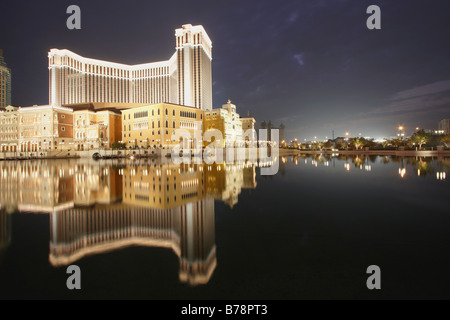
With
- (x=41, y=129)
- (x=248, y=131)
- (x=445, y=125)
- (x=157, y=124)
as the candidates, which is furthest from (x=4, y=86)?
(x=445, y=125)

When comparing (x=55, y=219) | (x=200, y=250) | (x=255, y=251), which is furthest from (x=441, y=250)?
(x=55, y=219)

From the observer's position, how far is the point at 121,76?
448 feet

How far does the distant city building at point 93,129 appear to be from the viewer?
81875mm

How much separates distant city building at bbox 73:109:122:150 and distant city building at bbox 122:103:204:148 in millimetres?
5422

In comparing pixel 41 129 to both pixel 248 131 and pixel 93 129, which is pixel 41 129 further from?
pixel 248 131

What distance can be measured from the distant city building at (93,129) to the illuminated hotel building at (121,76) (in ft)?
144

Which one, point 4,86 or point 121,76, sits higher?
point 121,76

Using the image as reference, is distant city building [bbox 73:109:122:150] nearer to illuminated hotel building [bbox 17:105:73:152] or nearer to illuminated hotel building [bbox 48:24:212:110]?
illuminated hotel building [bbox 17:105:73:152]

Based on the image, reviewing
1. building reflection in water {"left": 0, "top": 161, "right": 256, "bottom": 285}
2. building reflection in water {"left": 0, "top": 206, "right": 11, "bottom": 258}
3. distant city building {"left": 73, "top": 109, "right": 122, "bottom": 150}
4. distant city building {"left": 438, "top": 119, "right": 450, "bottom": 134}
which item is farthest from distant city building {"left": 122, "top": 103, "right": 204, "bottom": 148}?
distant city building {"left": 438, "top": 119, "right": 450, "bottom": 134}

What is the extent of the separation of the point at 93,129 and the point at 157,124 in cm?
2445

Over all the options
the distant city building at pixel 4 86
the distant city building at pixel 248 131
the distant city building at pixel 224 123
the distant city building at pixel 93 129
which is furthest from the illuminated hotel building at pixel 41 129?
the distant city building at pixel 248 131

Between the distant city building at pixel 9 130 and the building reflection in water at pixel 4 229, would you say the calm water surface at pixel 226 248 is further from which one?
the distant city building at pixel 9 130

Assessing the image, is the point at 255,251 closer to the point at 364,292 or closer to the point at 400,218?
the point at 364,292
